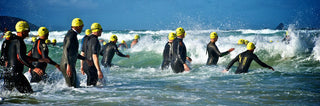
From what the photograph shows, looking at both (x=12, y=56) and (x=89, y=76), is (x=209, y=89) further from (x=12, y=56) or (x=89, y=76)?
(x=12, y=56)

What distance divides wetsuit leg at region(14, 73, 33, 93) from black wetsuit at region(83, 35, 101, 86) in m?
1.27

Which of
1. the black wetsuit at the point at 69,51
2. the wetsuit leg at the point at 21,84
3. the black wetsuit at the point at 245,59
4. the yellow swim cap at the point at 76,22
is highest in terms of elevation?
the yellow swim cap at the point at 76,22

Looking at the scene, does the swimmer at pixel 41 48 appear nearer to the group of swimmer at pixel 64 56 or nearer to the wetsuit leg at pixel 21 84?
the group of swimmer at pixel 64 56

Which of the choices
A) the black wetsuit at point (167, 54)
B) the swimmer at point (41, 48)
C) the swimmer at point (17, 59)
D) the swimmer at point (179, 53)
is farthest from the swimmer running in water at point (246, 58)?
the swimmer at point (17, 59)

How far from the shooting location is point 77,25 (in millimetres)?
5492

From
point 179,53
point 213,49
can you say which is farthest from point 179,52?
point 213,49

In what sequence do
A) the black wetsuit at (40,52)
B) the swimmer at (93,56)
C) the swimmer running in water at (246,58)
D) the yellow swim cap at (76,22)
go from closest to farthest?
1. the yellow swim cap at (76,22)
2. the black wetsuit at (40,52)
3. the swimmer at (93,56)
4. the swimmer running in water at (246,58)

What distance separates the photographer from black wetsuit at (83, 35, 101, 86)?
609cm

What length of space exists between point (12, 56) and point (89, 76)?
5.60ft

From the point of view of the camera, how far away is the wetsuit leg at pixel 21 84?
5.00 meters

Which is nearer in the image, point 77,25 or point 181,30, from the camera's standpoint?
point 77,25

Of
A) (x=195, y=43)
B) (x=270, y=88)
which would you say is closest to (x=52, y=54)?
(x=195, y=43)

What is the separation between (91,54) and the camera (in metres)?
6.13

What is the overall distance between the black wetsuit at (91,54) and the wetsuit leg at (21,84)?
1.27 metres
